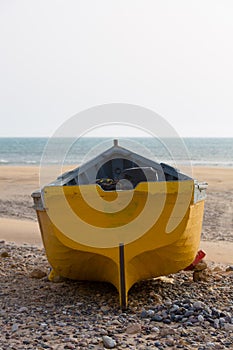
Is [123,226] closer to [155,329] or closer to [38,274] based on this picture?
[155,329]

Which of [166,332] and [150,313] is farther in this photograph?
[150,313]

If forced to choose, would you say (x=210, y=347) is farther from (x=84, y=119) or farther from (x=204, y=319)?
(x=84, y=119)

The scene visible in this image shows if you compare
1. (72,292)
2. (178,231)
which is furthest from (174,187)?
(72,292)

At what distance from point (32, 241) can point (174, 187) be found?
5211mm

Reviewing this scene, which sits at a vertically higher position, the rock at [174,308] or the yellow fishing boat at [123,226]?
the yellow fishing boat at [123,226]

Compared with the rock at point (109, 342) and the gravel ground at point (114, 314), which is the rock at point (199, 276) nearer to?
the gravel ground at point (114, 314)

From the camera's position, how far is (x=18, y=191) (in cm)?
1962

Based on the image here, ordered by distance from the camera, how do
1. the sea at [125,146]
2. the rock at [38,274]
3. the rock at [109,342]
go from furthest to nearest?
the sea at [125,146], the rock at [38,274], the rock at [109,342]

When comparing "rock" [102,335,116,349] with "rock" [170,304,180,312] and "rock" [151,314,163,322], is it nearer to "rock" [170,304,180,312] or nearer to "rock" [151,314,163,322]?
"rock" [151,314,163,322]

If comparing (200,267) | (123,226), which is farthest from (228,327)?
(200,267)

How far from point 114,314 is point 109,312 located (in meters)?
0.08

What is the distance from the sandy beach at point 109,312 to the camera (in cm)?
464

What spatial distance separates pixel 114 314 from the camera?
5.38 metres

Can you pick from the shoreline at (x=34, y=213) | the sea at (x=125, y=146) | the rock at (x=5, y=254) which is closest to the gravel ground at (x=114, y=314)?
the rock at (x=5, y=254)
